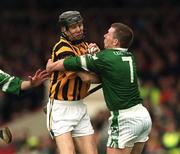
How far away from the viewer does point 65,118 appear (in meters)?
10.8

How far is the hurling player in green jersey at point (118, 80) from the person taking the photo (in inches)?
411

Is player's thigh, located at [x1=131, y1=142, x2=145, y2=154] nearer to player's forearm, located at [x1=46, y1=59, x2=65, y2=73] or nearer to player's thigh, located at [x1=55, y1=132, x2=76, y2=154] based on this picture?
player's thigh, located at [x1=55, y1=132, x2=76, y2=154]

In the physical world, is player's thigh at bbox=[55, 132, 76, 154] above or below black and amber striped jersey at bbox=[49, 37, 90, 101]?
below

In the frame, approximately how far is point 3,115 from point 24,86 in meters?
9.85

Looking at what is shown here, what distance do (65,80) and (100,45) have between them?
1104 centimetres

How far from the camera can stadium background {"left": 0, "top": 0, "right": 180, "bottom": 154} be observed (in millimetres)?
16734

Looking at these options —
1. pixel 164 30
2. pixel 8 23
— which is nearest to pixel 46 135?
pixel 164 30

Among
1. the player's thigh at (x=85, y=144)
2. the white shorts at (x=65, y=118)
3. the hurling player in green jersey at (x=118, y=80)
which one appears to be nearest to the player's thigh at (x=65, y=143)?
the white shorts at (x=65, y=118)

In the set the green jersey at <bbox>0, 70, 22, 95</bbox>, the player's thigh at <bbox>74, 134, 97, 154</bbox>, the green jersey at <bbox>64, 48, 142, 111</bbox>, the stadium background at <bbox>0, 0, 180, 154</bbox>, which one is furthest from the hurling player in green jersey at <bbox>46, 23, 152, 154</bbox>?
the stadium background at <bbox>0, 0, 180, 154</bbox>

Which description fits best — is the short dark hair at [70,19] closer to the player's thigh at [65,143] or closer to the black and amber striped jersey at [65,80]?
the black and amber striped jersey at [65,80]

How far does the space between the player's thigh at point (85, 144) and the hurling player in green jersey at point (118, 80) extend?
1.13 feet

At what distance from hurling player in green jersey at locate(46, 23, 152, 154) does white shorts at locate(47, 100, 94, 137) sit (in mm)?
429

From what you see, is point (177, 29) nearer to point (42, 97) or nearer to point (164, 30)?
point (164, 30)

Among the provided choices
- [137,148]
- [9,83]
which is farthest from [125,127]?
[9,83]
